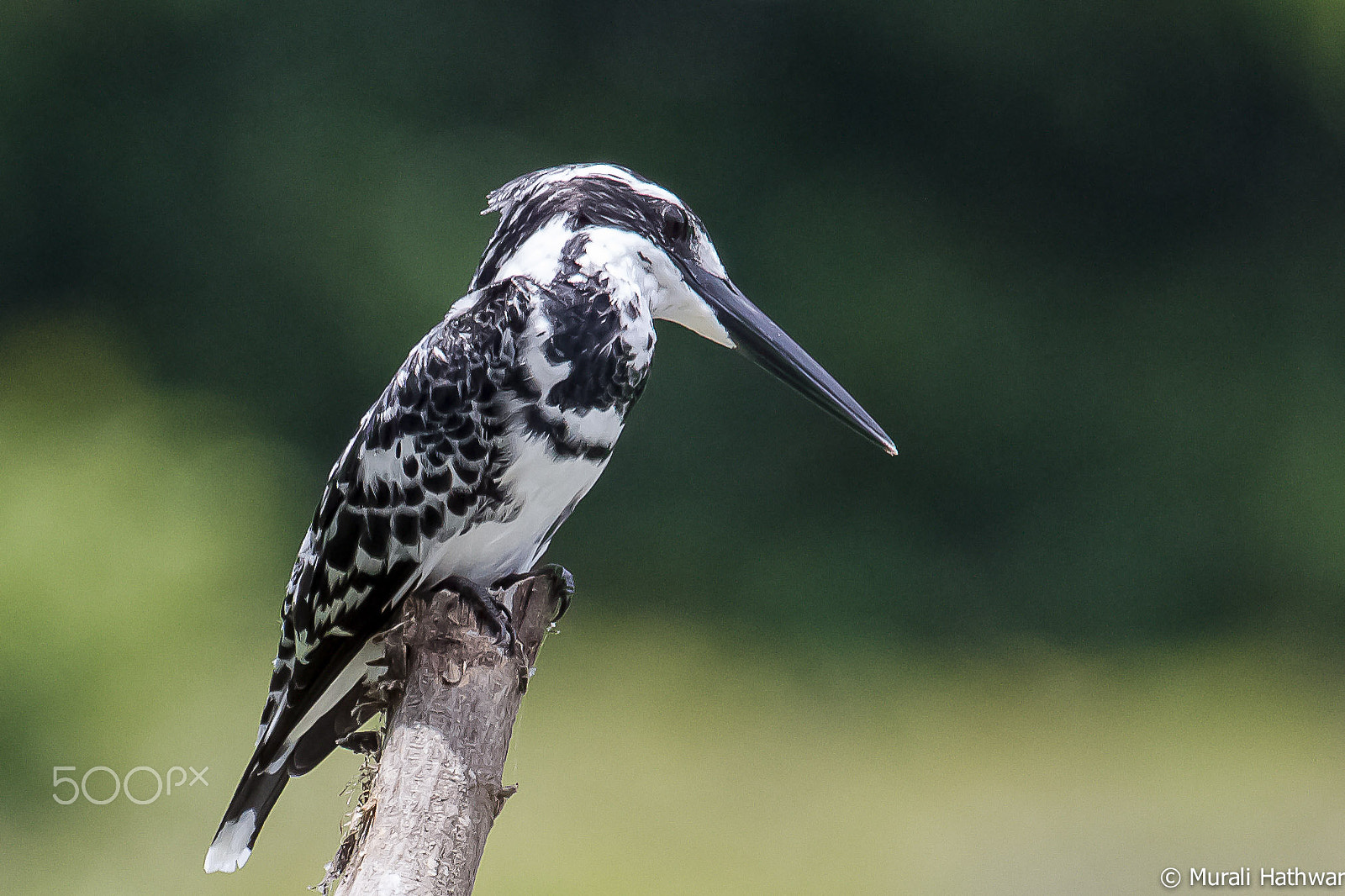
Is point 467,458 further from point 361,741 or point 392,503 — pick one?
point 361,741

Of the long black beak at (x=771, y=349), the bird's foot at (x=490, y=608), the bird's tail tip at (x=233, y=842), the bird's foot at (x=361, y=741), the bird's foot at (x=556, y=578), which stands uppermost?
the long black beak at (x=771, y=349)

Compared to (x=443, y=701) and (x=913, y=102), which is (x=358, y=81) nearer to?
(x=913, y=102)

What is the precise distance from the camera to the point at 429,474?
1182mm

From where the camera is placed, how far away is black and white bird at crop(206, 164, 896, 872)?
1.16 metres

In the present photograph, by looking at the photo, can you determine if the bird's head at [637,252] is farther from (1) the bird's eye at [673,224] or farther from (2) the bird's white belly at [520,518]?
(2) the bird's white belly at [520,518]

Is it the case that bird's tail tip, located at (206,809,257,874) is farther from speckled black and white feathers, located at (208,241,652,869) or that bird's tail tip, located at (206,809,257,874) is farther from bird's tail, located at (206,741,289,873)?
speckled black and white feathers, located at (208,241,652,869)

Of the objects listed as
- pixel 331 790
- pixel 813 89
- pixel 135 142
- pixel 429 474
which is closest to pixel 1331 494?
pixel 813 89

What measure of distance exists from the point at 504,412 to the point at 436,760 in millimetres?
324

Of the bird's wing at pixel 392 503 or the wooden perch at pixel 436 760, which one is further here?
the bird's wing at pixel 392 503

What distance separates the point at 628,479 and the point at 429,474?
1802 mm

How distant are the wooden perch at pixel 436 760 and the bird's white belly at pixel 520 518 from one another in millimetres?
57

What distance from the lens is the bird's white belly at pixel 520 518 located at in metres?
1.17

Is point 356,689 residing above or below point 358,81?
below

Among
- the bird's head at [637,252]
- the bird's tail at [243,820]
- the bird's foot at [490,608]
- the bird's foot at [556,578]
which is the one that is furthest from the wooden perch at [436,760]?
the bird's head at [637,252]
